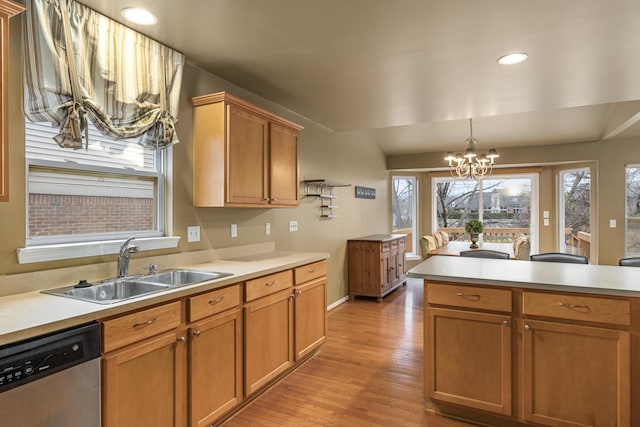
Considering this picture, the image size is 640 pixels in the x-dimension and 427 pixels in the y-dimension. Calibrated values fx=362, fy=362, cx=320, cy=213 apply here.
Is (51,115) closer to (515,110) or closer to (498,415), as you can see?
(498,415)

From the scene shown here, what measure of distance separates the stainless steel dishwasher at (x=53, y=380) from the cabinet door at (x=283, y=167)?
5.97 ft

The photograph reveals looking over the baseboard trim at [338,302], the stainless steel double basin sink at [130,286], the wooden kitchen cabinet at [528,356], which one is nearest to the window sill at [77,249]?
the stainless steel double basin sink at [130,286]

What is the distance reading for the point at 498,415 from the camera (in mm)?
2180

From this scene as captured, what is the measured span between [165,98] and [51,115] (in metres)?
0.75

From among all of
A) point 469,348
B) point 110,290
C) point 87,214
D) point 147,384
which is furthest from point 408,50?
point 147,384

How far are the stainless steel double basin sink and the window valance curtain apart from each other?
737mm

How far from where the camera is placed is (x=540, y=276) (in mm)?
2234

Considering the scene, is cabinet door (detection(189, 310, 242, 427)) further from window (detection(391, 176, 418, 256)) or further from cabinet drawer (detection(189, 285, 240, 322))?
window (detection(391, 176, 418, 256))

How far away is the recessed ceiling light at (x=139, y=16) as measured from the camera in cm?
197

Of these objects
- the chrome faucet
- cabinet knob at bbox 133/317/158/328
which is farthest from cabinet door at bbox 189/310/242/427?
the chrome faucet

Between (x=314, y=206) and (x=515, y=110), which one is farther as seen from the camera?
(x=314, y=206)

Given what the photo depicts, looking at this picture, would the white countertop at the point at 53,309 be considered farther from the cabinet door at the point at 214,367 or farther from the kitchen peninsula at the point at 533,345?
the kitchen peninsula at the point at 533,345

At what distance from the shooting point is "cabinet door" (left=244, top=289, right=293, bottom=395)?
7.81ft

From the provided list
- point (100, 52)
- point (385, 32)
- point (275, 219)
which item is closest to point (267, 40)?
point (385, 32)
